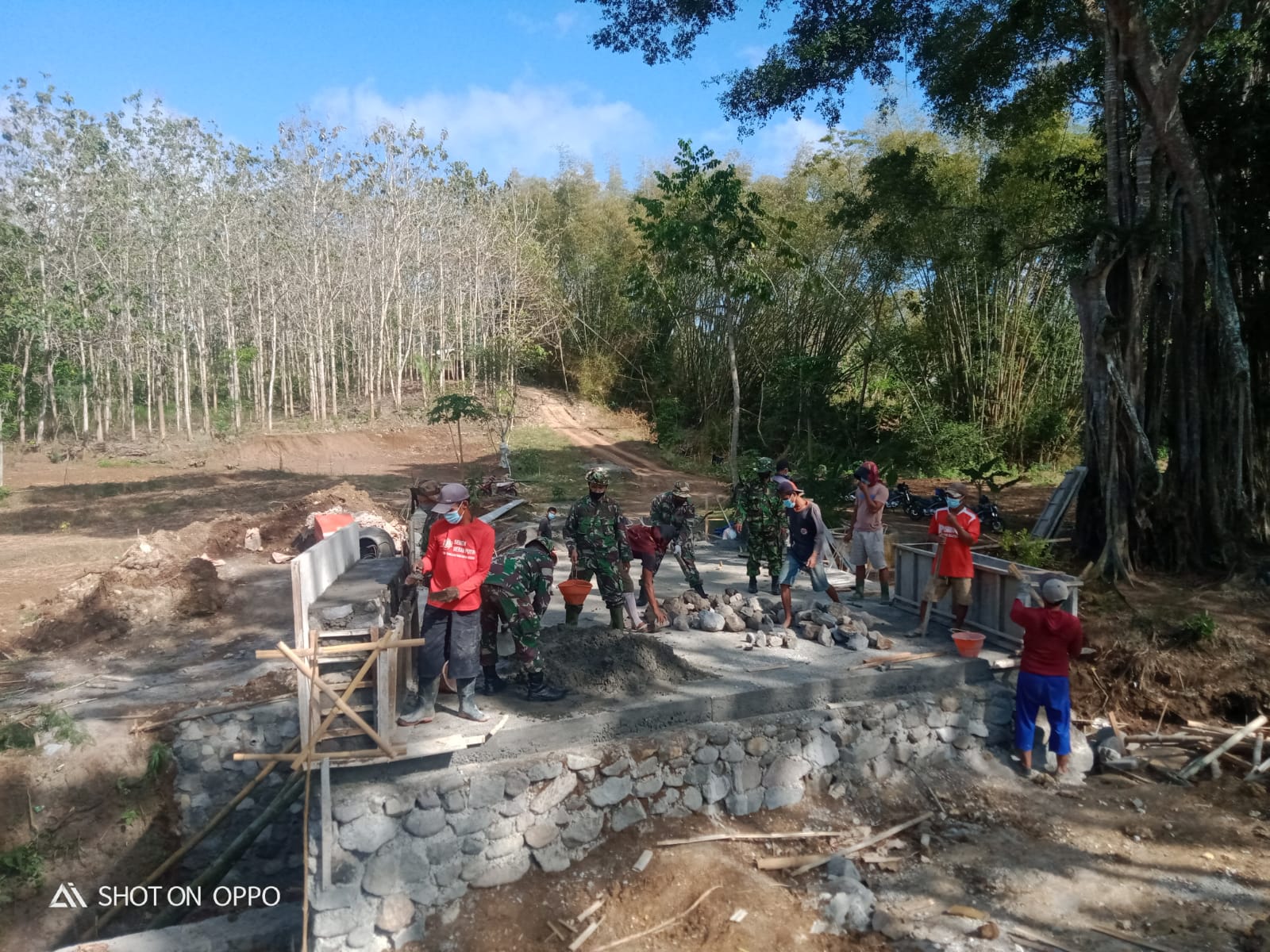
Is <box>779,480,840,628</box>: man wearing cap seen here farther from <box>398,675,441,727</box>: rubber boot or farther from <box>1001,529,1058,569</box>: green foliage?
<box>398,675,441,727</box>: rubber boot

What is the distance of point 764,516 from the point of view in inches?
288

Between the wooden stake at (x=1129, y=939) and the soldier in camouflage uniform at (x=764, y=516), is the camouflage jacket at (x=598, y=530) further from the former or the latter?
the wooden stake at (x=1129, y=939)

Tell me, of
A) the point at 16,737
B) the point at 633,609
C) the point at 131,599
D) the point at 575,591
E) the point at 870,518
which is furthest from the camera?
the point at 131,599

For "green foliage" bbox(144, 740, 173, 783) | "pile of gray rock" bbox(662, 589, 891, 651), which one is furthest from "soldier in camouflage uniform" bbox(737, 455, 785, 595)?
"green foliage" bbox(144, 740, 173, 783)

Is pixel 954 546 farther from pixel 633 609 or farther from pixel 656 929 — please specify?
pixel 656 929

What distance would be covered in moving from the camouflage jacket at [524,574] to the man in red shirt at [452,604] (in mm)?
399

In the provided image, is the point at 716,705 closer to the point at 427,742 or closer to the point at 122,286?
the point at 427,742

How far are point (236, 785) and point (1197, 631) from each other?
25.8ft

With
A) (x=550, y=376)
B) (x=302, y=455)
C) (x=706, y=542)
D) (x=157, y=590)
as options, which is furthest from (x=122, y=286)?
(x=706, y=542)

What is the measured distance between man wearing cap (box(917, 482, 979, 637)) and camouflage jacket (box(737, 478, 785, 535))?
1.29 meters

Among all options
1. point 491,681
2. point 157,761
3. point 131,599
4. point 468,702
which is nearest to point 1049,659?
point 491,681

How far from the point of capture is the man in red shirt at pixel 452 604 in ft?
16.2

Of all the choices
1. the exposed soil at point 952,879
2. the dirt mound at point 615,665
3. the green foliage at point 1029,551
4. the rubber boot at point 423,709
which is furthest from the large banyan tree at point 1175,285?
the rubber boot at point 423,709

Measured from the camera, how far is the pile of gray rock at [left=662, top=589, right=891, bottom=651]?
6.65 metres
